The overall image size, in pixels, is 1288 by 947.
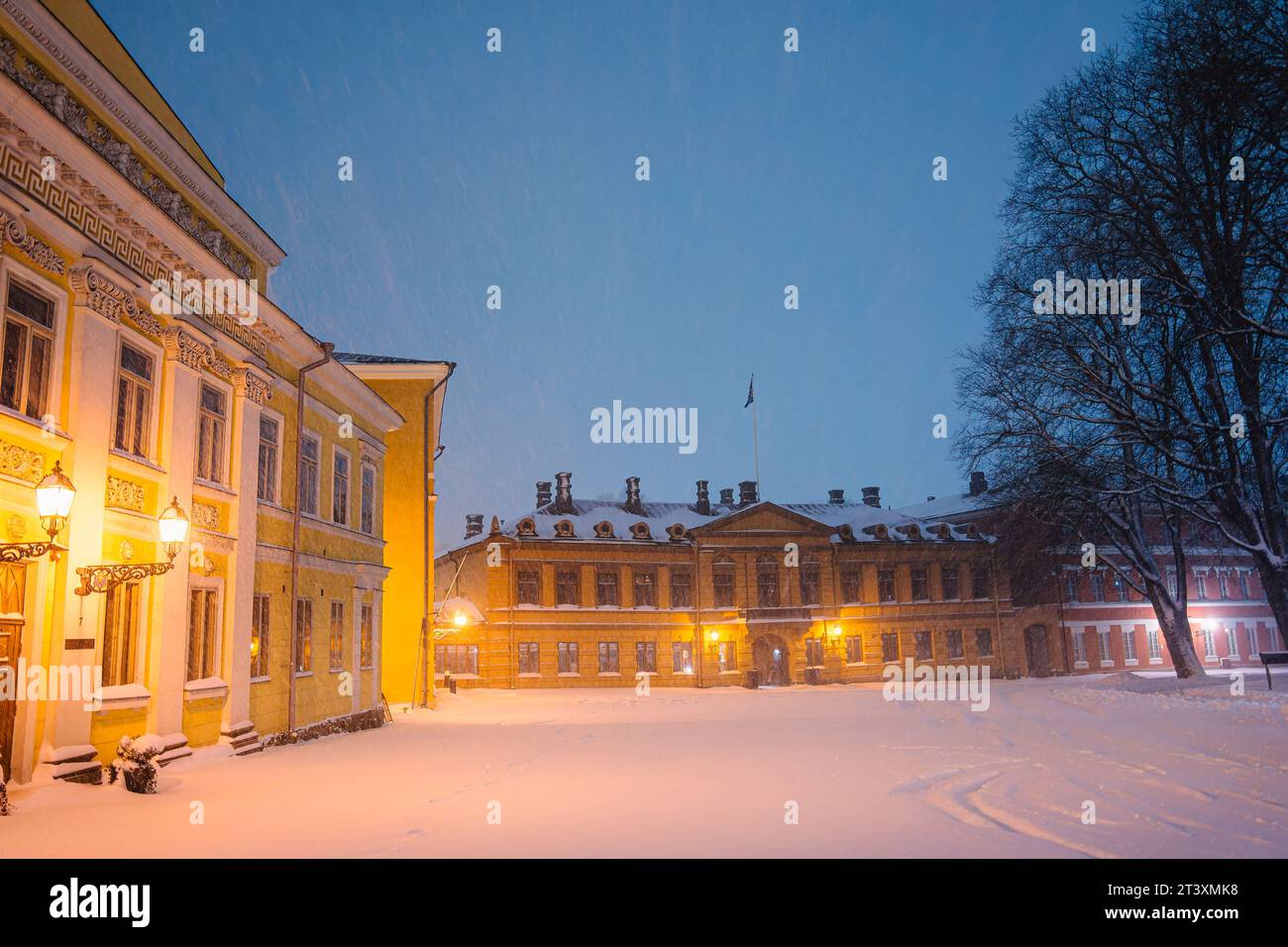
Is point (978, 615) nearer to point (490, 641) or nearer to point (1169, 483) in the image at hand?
point (490, 641)

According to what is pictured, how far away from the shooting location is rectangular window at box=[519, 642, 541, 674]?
4084 cm

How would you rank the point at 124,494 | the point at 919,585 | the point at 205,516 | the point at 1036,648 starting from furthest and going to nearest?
the point at 1036,648 < the point at 919,585 < the point at 205,516 < the point at 124,494

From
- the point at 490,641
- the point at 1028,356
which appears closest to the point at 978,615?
the point at 490,641

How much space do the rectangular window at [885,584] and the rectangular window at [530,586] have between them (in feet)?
59.3

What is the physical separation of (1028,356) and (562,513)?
2841cm

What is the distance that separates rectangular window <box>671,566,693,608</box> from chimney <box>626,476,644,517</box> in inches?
191

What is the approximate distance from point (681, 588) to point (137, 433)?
34.0 metres

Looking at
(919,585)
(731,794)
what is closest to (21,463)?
(731,794)

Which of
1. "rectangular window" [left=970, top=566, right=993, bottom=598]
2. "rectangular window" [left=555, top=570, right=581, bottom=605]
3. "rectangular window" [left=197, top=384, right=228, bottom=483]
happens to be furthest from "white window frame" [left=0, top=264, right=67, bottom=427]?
"rectangular window" [left=970, top=566, right=993, bottom=598]

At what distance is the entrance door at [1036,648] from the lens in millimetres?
48125

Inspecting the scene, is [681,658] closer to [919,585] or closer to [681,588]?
[681,588]

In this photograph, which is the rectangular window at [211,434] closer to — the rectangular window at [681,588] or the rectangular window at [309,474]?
the rectangular window at [309,474]

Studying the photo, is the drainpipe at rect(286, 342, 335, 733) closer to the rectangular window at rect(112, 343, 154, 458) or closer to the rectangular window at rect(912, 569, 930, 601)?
the rectangular window at rect(112, 343, 154, 458)

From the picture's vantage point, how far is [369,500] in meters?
22.3
